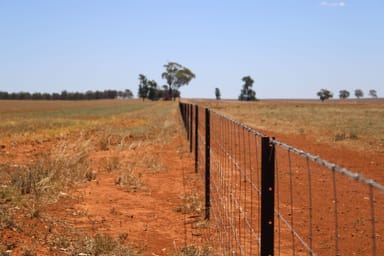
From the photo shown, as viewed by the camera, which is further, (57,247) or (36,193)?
(36,193)

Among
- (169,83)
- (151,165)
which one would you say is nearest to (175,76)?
(169,83)

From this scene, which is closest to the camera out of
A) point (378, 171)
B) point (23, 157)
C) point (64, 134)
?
point (378, 171)

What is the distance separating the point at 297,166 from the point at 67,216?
6.84m

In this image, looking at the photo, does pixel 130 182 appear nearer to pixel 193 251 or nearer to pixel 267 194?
pixel 193 251

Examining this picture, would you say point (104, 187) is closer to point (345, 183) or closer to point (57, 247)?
point (57, 247)

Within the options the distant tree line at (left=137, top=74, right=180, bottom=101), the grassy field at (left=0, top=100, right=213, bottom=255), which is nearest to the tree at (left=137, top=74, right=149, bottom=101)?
the distant tree line at (left=137, top=74, right=180, bottom=101)

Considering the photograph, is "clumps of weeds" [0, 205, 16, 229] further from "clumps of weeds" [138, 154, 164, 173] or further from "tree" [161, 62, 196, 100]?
"tree" [161, 62, 196, 100]

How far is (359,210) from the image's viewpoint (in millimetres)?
7586

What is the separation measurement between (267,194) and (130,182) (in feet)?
23.3

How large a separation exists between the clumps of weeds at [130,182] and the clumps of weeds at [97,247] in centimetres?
376

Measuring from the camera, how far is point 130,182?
1017 cm

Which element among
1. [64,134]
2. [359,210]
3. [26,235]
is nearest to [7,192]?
[26,235]

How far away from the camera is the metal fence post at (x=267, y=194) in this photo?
3.30m

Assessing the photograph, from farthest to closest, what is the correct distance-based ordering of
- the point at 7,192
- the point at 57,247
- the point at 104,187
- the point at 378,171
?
the point at 378,171, the point at 104,187, the point at 7,192, the point at 57,247
